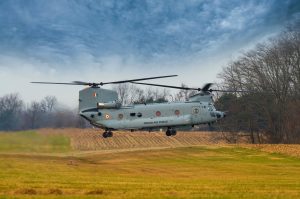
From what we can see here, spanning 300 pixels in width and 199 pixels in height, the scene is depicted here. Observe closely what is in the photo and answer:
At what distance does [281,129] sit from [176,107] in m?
46.4

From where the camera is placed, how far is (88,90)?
121ft

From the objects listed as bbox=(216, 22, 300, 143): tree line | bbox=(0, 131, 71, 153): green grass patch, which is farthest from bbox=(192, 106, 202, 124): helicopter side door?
bbox=(216, 22, 300, 143): tree line

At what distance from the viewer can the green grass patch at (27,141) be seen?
133 ft

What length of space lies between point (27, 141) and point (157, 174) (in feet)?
46.3

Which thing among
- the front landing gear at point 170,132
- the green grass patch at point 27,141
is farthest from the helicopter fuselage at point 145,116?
the green grass patch at point 27,141

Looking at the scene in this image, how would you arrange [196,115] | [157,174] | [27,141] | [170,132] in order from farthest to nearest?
[27,141], [170,132], [196,115], [157,174]

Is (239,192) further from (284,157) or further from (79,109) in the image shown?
(284,157)

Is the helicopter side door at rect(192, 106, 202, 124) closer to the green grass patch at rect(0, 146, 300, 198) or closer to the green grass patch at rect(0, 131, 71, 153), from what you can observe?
the green grass patch at rect(0, 146, 300, 198)

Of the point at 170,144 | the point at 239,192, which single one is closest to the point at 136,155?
the point at 170,144

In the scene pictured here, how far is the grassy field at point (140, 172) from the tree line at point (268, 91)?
14.1 metres

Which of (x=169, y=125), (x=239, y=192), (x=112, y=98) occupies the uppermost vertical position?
(x=112, y=98)

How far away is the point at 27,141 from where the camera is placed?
4084 centimetres

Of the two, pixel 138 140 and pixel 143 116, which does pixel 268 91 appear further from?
pixel 143 116

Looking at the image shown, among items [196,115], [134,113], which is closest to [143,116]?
[134,113]
